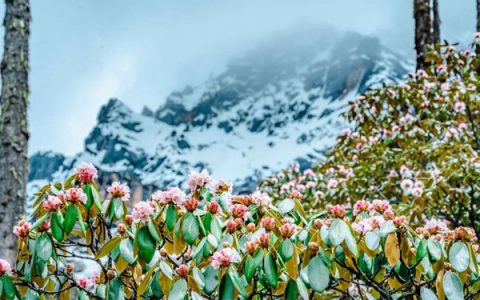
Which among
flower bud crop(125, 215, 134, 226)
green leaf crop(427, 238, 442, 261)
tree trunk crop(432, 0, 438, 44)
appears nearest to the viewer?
green leaf crop(427, 238, 442, 261)

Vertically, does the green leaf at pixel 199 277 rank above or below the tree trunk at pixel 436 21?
below

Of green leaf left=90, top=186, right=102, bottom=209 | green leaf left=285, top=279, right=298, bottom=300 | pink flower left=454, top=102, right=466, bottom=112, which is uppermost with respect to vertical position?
green leaf left=90, top=186, right=102, bottom=209

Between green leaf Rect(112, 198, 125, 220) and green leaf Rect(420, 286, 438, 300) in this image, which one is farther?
green leaf Rect(112, 198, 125, 220)

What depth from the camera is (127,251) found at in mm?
1625

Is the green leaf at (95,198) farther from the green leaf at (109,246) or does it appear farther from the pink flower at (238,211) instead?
the pink flower at (238,211)

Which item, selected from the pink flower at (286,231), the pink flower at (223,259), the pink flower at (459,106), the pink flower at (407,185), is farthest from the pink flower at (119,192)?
the pink flower at (459,106)

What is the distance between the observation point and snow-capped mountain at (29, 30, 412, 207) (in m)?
127

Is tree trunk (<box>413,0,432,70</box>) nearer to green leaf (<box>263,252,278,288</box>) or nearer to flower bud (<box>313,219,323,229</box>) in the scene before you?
flower bud (<box>313,219,323,229</box>)

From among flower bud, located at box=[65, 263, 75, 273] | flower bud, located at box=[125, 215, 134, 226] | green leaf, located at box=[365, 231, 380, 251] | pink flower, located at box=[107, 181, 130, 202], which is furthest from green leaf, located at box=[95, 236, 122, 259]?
green leaf, located at box=[365, 231, 380, 251]

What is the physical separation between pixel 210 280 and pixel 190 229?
164 mm

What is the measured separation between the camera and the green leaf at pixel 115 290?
69.4 inches

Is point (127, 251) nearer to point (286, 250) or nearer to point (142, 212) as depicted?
point (142, 212)

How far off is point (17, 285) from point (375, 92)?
454 centimetres

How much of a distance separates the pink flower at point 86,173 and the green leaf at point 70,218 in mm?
147
